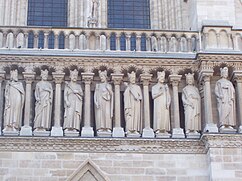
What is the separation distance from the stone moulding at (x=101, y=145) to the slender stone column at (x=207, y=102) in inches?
14.3

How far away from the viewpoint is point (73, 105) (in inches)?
591

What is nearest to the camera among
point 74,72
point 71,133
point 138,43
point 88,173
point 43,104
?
point 88,173

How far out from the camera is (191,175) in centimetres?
1460

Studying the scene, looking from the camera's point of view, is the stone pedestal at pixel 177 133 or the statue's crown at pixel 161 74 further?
the statue's crown at pixel 161 74

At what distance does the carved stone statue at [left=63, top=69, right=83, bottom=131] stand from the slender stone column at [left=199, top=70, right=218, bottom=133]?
249 centimetres

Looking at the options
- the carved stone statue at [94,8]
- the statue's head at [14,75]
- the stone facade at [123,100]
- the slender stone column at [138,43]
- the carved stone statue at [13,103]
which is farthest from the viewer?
the carved stone statue at [94,8]

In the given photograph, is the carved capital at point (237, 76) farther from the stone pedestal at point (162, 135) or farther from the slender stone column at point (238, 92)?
the stone pedestal at point (162, 135)

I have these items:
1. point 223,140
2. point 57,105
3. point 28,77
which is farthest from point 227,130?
point 28,77

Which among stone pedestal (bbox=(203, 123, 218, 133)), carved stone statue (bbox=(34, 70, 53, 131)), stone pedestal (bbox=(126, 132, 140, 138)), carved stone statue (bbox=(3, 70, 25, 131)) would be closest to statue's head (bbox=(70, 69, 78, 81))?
carved stone statue (bbox=(34, 70, 53, 131))

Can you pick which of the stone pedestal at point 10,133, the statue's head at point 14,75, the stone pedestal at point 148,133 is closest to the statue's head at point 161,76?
the stone pedestal at point 148,133

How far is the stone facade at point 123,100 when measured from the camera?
1452 centimetres

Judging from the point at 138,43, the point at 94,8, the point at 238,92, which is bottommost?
the point at 238,92

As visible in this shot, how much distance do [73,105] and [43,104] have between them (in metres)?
0.60

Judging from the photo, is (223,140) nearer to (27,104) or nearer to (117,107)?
(117,107)
